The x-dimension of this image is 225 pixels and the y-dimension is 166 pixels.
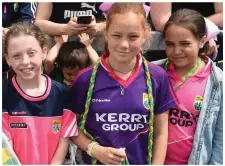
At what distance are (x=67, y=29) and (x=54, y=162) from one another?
35.6 inches

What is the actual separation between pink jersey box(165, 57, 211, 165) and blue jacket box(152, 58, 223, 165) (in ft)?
0.13

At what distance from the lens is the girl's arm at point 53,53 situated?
2709mm

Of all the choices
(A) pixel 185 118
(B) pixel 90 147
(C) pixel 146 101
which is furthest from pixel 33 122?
(A) pixel 185 118

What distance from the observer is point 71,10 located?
2.85 meters

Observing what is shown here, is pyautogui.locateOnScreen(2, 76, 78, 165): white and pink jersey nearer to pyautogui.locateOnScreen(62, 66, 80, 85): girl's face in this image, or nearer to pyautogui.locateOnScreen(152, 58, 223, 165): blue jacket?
pyautogui.locateOnScreen(62, 66, 80, 85): girl's face

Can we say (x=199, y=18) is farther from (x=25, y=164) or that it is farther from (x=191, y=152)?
(x=25, y=164)

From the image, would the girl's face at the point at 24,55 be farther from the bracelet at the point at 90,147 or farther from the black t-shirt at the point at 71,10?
the black t-shirt at the point at 71,10

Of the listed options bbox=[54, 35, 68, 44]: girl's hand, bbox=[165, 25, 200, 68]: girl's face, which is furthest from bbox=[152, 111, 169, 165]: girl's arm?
bbox=[54, 35, 68, 44]: girl's hand

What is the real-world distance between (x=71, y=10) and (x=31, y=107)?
35.4 inches

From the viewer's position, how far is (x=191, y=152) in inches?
94.8

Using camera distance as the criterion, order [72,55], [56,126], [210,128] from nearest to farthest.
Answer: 1. [56,126]
2. [210,128]
3. [72,55]

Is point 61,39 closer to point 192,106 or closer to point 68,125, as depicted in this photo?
point 68,125

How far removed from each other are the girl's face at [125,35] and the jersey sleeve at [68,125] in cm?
42

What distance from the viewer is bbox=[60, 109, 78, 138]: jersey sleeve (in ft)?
7.54
